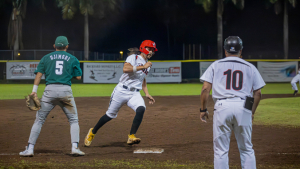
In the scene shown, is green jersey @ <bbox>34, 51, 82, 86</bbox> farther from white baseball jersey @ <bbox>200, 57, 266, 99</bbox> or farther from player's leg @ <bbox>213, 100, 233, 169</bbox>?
player's leg @ <bbox>213, 100, 233, 169</bbox>

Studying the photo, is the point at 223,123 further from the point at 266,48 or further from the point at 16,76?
the point at 266,48

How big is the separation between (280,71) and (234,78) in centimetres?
2409

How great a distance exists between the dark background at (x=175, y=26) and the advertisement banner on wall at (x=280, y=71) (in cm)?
1489

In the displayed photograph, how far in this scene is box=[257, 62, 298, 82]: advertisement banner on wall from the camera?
2570cm

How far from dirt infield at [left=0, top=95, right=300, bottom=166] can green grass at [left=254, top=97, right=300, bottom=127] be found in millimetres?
993

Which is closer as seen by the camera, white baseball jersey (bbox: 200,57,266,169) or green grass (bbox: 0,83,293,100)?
white baseball jersey (bbox: 200,57,266,169)

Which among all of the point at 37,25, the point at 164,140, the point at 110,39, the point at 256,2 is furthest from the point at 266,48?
the point at 164,140

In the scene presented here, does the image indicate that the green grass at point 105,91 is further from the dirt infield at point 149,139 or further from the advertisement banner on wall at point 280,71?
the dirt infield at point 149,139

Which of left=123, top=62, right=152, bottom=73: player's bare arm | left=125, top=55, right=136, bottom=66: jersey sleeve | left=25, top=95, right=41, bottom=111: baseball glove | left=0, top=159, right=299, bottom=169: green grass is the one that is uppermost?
left=125, top=55, right=136, bottom=66: jersey sleeve

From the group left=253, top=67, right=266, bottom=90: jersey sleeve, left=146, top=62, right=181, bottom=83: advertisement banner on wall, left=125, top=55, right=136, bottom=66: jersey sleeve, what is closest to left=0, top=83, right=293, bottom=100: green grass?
left=146, top=62, right=181, bottom=83: advertisement banner on wall

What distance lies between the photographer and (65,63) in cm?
540

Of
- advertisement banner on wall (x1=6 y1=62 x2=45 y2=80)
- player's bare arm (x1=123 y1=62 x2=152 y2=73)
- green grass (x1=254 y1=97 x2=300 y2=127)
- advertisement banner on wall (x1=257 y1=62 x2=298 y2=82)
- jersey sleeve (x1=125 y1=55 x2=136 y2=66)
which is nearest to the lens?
player's bare arm (x1=123 y1=62 x2=152 y2=73)

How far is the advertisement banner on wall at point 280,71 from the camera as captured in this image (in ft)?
84.3

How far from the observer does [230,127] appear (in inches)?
147
